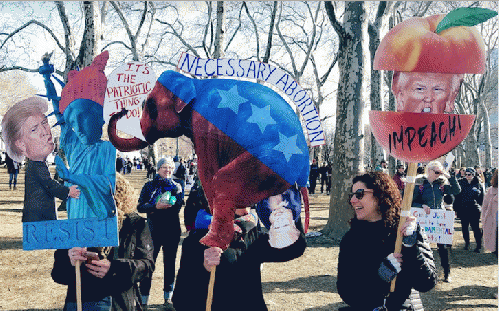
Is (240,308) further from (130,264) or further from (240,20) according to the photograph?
(240,20)

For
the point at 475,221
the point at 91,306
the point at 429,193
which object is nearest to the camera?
the point at 91,306

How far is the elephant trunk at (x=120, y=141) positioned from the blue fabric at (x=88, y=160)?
0.22 ft

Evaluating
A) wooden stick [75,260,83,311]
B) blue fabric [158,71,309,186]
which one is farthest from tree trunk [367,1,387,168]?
wooden stick [75,260,83,311]

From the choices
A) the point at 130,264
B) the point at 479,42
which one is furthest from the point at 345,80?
the point at 130,264

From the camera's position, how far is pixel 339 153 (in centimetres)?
782

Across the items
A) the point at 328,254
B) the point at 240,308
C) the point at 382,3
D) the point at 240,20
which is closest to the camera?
the point at 240,308

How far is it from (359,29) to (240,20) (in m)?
13.9

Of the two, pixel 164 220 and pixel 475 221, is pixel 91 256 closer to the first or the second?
pixel 164 220

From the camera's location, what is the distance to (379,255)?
2.53 m

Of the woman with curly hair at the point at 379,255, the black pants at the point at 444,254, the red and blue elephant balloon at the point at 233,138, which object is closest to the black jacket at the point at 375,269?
the woman with curly hair at the point at 379,255

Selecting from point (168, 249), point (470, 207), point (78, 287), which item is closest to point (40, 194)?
point (78, 287)

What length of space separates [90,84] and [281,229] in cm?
Result: 149

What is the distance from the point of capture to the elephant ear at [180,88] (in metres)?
2.48

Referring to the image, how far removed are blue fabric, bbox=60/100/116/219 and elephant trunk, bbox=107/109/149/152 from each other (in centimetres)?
7
